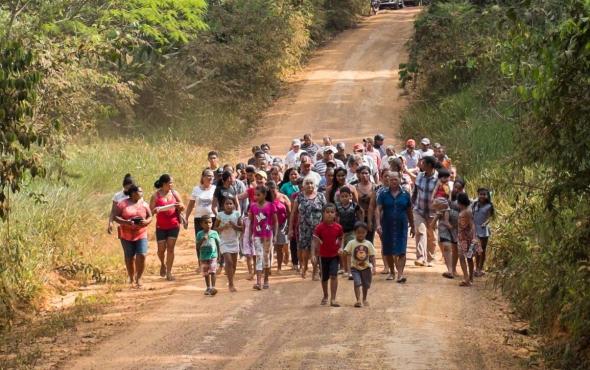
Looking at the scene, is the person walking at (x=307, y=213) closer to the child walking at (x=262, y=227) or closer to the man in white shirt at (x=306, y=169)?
the child walking at (x=262, y=227)

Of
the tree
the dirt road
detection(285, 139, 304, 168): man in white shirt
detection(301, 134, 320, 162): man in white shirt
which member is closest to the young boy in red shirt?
the dirt road

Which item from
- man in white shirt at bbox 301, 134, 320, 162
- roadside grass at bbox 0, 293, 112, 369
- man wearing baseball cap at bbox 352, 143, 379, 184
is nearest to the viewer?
roadside grass at bbox 0, 293, 112, 369

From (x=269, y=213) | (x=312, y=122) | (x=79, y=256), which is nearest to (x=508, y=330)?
(x=269, y=213)

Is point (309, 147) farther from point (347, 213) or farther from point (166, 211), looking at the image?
point (347, 213)

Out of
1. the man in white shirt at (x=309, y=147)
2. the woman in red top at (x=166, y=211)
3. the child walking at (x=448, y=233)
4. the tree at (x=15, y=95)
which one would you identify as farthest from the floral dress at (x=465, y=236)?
the tree at (x=15, y=95)

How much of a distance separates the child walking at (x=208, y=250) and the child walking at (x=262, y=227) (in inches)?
25.5

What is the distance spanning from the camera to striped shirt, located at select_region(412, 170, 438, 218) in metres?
17.0

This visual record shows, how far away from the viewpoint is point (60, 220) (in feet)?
58.4

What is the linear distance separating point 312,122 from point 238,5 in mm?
5291

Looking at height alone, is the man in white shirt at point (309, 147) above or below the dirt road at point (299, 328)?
above

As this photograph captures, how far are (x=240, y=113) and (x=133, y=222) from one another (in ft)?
63.5

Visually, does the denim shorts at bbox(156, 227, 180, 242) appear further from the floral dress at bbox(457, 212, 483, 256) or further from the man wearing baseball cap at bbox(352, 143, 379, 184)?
the man wearing baseball cap at bbox(352, 143, 379, 184)

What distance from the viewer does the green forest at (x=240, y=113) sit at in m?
9.77

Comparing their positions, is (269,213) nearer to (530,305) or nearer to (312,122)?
(530,305)
